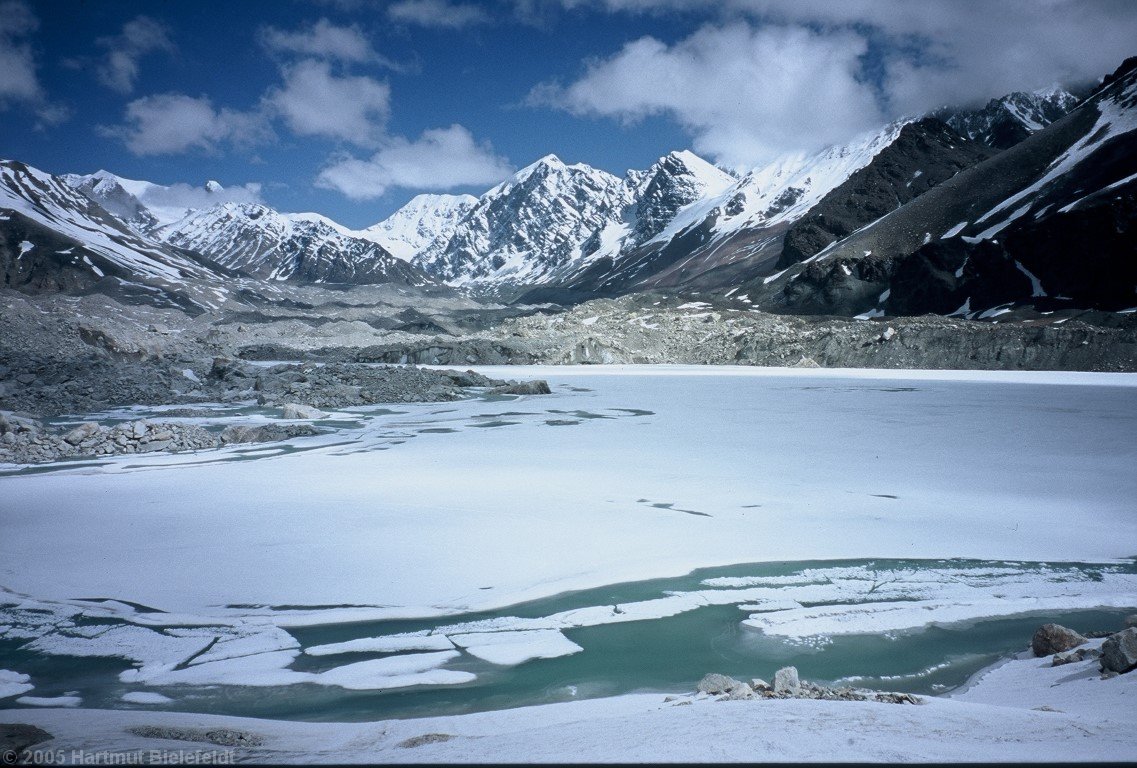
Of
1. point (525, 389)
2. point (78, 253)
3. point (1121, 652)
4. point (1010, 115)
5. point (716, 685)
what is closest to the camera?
point (1121, 652)

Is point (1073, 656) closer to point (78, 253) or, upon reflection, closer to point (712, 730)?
point (712, 730)

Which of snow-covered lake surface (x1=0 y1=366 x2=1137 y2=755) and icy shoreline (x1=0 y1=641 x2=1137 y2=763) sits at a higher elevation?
icy shoreline (x1=0 y1=641 x2=1137 y2=763)

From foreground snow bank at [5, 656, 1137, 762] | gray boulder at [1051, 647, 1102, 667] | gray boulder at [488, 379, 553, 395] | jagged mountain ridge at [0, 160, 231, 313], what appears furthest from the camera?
jagged mountain ridge at [0, 160, 231, 313]

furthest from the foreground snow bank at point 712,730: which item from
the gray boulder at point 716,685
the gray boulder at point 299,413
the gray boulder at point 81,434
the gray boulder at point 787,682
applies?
the gray boulder at point 299,413

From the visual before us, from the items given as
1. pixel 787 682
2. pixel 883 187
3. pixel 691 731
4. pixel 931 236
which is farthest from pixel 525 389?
pixel 883 187

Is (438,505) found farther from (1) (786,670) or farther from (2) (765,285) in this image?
(2) (765,285)

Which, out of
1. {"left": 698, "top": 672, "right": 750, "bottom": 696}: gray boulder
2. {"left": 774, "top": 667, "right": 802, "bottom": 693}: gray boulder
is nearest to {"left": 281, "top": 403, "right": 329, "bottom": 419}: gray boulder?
{"left": 698, "top": 672, "right": 750, "bottom": 696}: gray boulder

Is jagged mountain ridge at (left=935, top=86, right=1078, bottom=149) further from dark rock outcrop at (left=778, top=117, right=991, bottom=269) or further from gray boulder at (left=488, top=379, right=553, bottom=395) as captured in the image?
gray boulder at (left=488, top=379, right=553, bottom=395)

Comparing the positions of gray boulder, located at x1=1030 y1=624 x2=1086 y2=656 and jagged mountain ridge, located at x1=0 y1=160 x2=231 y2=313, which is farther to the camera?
jagged mountain ridge, located at x1=0 y1=160 x2=231 y2=313
